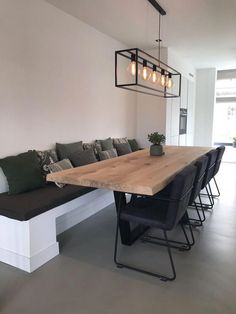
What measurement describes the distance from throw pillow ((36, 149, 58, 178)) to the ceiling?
1.89 m

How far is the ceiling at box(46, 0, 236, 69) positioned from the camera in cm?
344

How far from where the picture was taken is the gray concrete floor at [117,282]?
1.86 m

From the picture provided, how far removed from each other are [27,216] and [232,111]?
7919 millimetres

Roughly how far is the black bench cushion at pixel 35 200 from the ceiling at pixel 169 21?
2.35 meters

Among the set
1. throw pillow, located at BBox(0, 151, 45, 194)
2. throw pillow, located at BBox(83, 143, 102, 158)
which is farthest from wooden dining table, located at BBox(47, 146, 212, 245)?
throw pillow, located at BBox(83, 143, 102, 158)

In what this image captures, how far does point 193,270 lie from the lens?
230cm

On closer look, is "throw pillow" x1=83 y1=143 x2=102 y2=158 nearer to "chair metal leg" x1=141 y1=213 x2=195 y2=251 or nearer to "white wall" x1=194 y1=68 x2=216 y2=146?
"chair metal leg" x1=141 y1=213 x2=195 y2=251

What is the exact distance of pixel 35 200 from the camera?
8.07 feet

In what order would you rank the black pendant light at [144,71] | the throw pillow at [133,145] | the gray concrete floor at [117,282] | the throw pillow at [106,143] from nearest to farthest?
the gray concrete floor at [117,282] → the black pendant light at [144,71] → the throw pillow at [106,143] → the throw pillow at [133,145]

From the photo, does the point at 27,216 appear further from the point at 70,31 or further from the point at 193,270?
the point at 70,31

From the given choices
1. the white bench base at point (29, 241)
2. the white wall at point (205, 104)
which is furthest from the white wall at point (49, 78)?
the white wall at point (205, 104)

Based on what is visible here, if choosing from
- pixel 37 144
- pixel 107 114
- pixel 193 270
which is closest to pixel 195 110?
pixel 107 114

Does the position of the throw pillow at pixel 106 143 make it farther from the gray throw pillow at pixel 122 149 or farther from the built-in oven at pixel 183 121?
the built-in oven at pixel 183 121

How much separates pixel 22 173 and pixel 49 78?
4.62 feet
